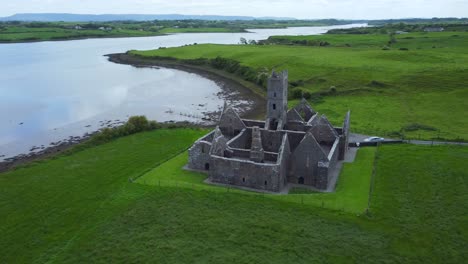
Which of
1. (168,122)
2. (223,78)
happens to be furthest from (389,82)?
(168,122)

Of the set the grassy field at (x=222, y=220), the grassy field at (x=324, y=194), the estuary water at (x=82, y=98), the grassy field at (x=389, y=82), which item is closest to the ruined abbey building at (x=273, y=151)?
the grassy field at (x=324, y=194)

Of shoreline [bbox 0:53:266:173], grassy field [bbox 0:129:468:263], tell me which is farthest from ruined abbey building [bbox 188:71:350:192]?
shoreline [bbox 0:53:266:173]

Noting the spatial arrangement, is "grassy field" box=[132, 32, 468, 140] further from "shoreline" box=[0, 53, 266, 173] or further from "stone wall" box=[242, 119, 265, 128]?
"stone wall" box=[242, 119, 265, 128]

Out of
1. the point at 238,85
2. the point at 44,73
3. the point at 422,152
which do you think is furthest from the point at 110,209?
the point at 44,73

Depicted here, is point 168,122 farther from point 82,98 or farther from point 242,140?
point 82,98

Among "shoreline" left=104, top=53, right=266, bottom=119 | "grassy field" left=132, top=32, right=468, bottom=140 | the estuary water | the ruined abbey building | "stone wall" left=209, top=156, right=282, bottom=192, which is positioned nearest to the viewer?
"stone wall" left=209, top=156, right=282, bottom=192

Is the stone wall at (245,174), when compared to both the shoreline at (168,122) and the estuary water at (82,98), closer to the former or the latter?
the shoreline at (168,122)
